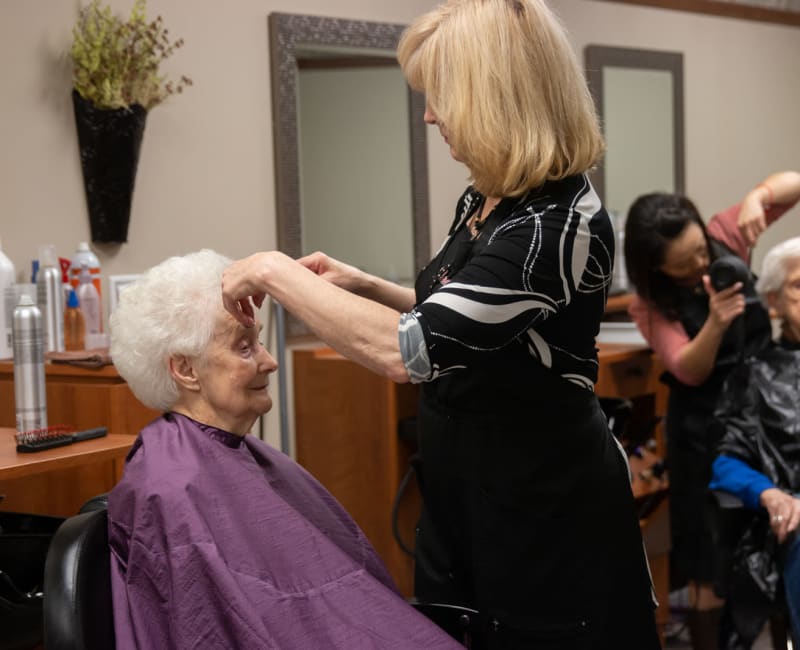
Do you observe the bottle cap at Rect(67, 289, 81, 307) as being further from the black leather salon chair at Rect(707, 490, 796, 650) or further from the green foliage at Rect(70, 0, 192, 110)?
the black leather salon chair at Rect(707, 490, 796, 650)

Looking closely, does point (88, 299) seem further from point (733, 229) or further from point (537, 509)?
point (733, 229)

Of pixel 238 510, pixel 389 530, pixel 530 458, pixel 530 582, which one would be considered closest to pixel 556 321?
pixel 530 458

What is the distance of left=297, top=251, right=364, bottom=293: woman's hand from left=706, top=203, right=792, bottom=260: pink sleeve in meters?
1.75

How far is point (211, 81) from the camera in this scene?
3.24 metres

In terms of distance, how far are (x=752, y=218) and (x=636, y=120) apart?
150 cm

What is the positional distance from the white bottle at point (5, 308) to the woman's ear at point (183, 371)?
1.02 metres

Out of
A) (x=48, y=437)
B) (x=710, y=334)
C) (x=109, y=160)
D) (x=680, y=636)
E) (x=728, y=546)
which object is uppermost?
(x=109, y=160)

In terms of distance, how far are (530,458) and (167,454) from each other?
1.74 ft

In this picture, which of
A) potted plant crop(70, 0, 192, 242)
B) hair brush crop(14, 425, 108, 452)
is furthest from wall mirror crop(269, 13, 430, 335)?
hair brush crop(14, 425, 108, 452)

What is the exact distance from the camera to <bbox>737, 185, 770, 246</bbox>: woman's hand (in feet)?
10.6

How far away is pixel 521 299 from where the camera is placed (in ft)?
4.90

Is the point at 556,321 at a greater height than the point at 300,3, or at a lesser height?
lesser

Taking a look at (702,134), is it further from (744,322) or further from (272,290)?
(272,290)

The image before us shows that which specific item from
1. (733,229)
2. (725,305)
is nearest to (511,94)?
(725,305)
